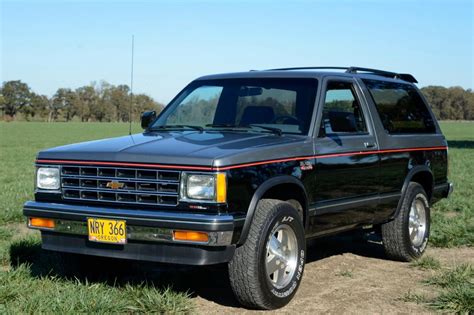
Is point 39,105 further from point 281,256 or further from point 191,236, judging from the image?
point 191,236

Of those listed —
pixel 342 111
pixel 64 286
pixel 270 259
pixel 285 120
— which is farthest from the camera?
pixel 342 111

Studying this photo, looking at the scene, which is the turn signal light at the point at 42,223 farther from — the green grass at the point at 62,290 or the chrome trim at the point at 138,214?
the green grass at the point at 62,290

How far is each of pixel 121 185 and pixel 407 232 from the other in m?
3.39

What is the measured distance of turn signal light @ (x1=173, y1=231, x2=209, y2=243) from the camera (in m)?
4.27

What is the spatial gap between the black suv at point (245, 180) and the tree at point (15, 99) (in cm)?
12570

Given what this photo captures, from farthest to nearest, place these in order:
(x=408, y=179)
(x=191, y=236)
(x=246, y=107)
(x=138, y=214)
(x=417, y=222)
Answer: (x=417, y=222), (x=408, y=179), (x=246, y=107), (x=138, y=214), (x=191, y=236)

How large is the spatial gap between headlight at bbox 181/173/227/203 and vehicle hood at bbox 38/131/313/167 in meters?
0.09

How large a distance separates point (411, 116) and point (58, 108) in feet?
417

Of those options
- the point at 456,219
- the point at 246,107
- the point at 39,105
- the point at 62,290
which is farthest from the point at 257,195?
the point at 39,105

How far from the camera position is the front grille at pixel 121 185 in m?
4.45

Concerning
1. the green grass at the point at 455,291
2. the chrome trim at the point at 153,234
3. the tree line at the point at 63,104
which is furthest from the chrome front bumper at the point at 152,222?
the tree line at the point at 63,104

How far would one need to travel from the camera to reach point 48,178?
16.4ft

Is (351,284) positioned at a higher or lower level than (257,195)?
lower

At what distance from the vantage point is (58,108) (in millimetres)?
128250
